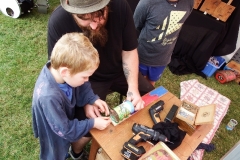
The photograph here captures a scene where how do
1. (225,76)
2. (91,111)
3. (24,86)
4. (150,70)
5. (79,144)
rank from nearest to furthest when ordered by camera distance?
(91,111) < (79,144) < (150,70) < (24,86) < (225,76)

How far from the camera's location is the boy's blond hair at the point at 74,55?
1.03 m

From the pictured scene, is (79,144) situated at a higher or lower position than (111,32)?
lower

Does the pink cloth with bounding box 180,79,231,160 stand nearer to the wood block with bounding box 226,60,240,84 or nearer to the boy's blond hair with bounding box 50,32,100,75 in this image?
the wood block with bounding box 226,60,240,84

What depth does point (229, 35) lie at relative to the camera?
2.63 m

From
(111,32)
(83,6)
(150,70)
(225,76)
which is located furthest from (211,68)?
(83,6)

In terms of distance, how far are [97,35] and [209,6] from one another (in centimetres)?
186

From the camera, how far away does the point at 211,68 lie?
2.87 metres

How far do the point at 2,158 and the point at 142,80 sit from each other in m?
1.28

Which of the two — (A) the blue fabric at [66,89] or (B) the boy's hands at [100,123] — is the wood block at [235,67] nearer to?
(B) the boy's hands at [100,123]

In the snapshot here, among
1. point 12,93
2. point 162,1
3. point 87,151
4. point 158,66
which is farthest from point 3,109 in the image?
point 162,1

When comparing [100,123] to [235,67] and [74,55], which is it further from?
[235,67]

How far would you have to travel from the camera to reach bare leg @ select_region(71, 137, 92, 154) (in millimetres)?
1551

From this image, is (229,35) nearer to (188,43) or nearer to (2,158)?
(188,43)

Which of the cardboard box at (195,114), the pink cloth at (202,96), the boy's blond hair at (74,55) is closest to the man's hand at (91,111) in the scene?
the boy's blond hair at (74,55)
